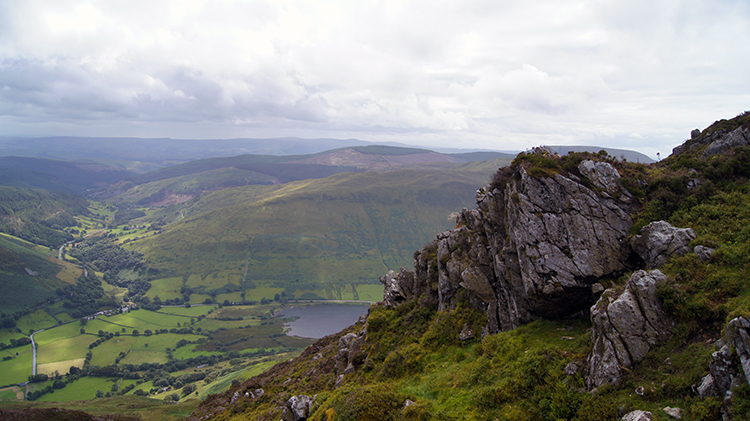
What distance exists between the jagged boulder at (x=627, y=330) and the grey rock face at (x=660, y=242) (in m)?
4.85

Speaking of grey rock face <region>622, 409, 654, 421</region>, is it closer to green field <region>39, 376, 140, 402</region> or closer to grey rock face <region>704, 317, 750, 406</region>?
grey rock face <region>704, 317, 750, 406</region>

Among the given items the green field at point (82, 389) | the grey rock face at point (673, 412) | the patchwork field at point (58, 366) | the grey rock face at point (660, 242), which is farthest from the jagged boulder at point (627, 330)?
the patchwork field at point (58, 366)

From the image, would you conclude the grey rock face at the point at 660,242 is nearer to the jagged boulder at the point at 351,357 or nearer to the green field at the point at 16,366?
the jagged boulder at the point at 351,357

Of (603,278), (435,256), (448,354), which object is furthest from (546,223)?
(435,256)

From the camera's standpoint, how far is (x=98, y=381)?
153 meters

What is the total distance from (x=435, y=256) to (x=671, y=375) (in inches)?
1155

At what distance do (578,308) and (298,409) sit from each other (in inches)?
934

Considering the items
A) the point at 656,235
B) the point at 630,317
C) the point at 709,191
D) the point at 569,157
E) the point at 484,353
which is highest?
the point at 569,157

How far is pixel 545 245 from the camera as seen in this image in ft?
86.9

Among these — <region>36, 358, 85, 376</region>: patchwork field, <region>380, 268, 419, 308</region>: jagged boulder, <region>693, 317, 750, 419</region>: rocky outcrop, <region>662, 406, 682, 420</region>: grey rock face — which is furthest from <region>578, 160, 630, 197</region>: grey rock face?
<region>36, 358, 85, 376</region>: patchwork field

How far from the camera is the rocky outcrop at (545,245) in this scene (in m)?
25.2

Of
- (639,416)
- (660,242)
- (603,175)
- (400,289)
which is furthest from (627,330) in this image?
(400,289)

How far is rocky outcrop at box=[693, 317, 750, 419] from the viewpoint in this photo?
39.5ft

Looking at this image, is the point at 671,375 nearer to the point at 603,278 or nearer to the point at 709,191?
the point at 603,278
